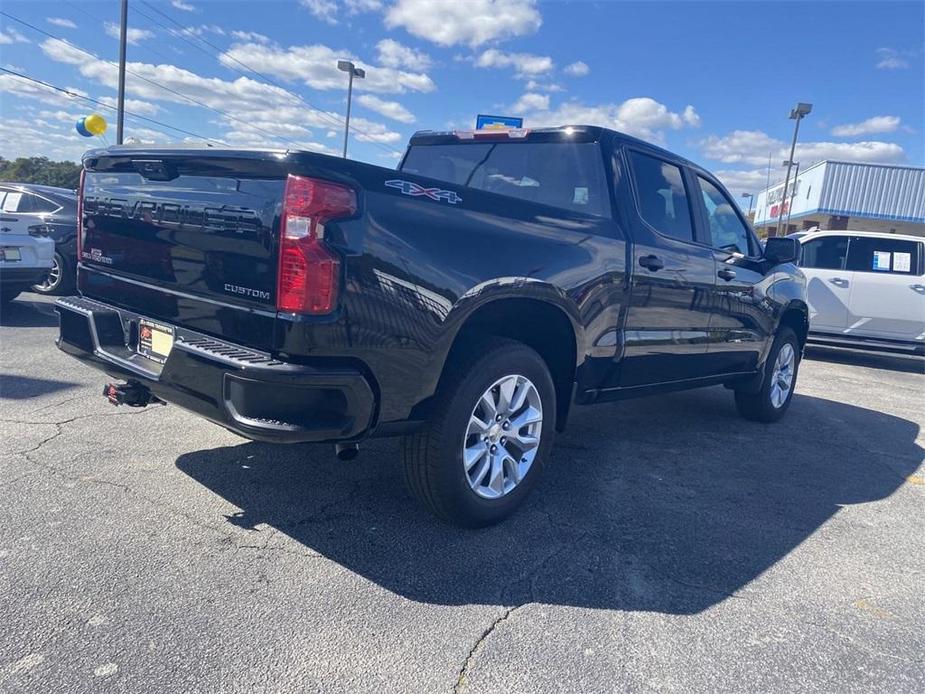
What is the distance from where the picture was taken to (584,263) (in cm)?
351

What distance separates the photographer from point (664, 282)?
416 cm

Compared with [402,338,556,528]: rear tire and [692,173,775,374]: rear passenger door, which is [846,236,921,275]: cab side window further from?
[402,338,556,528]: rear tire

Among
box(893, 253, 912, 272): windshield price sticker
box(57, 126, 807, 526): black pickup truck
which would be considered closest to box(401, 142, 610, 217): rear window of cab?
box(57, 126, 807, 526): black pickup truck

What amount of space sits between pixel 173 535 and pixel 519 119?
1042 cm

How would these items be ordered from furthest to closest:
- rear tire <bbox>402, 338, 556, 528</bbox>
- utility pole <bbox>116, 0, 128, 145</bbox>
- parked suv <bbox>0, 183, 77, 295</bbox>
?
utility pole <bbox>116, 0, 128, 145</bbox> < parked suv <bbox>0, 183, 77, 295</bbox> < rear tire <bbox>402, 338, 556, 528</bbox>

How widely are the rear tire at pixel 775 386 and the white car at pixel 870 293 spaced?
447 centimetres

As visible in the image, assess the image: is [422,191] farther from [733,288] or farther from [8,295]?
[8,295]

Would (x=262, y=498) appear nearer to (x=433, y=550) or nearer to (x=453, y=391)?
(x=433, y=550)

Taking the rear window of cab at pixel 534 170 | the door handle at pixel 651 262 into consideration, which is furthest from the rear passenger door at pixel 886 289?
the rear window of cab at pixel 534 170

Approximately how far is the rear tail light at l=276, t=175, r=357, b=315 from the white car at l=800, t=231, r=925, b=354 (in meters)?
9.22

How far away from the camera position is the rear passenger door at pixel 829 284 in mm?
10000

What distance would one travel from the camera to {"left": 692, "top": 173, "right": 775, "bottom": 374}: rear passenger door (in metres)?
4.80

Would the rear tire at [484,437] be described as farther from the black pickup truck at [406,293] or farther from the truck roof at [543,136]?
the truck roof at [543,136]

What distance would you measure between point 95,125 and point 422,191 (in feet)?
63.0
